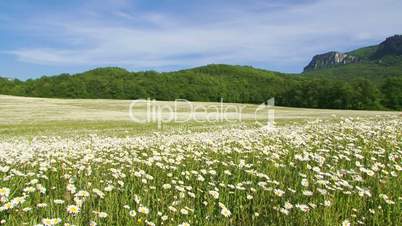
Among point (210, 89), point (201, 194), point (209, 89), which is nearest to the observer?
point (201, 194)

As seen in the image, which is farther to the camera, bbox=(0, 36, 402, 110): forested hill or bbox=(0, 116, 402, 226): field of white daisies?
bbox=(0, 36, 402, 110): forested hill

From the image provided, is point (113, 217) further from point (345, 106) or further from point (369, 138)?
point (345, 106)

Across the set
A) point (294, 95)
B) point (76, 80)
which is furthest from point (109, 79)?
point (294, 95)

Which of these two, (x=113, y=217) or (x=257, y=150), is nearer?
(x=113, y=217)

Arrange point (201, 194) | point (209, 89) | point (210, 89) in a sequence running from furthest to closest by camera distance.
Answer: point (210, 89), point (209, 89), point (201, 194)

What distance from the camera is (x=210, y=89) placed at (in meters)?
144

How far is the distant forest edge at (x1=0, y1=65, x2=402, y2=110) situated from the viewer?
11162cm

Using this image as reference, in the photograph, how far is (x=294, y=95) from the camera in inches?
5039

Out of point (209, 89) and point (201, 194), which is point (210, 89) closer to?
point (209, 89)

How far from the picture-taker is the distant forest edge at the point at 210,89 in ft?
366

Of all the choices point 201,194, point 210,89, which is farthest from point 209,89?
point 201,194

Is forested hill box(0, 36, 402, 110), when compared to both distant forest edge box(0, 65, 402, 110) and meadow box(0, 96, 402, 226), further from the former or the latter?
meadow box(0, 96, 402, 226)

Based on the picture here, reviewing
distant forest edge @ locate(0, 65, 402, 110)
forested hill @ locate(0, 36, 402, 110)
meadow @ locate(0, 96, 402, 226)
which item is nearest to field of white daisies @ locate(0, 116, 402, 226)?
meadow @ locate(0, 96, 402, 226)

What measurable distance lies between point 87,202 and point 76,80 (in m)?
136
